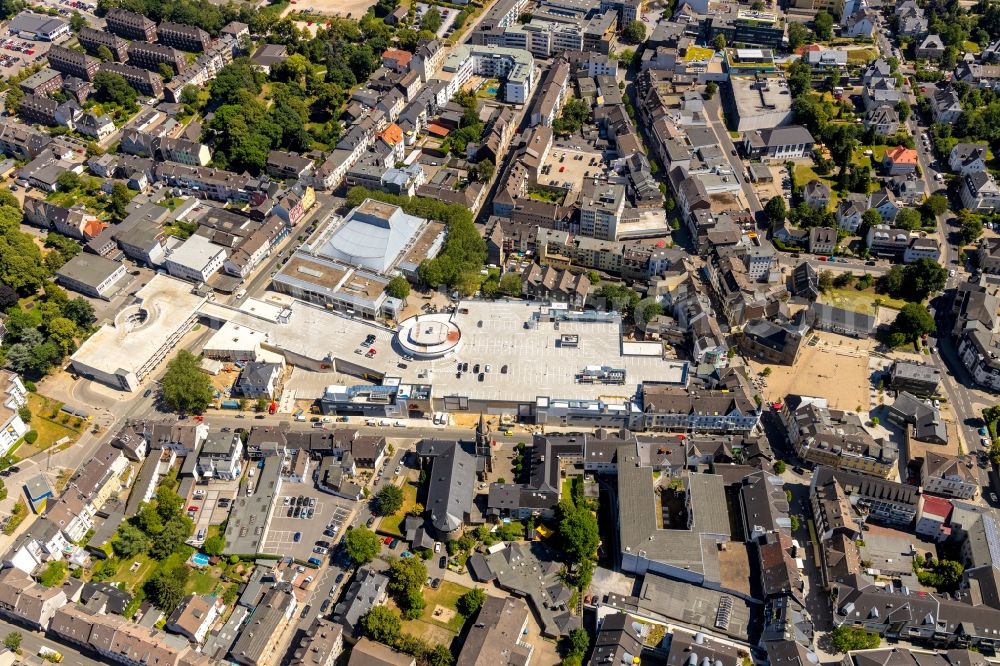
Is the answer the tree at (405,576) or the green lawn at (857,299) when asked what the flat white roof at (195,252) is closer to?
the tree at (405,576)

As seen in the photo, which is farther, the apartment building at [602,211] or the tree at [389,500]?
the apartment building at [602,211]

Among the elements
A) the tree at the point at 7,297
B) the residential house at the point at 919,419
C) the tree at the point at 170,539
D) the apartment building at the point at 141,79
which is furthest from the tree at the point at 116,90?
the residential house at the point at 919,419

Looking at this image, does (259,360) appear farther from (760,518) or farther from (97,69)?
(97,69)

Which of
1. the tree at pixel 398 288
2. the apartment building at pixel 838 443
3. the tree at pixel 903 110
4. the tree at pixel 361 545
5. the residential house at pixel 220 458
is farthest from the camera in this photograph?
the tree at pixel 903 110

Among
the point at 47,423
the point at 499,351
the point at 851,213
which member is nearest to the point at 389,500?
the point at 499,351

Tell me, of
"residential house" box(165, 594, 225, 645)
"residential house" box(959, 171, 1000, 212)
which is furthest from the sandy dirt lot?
"residential house" box(165, 594, 225, 645)
